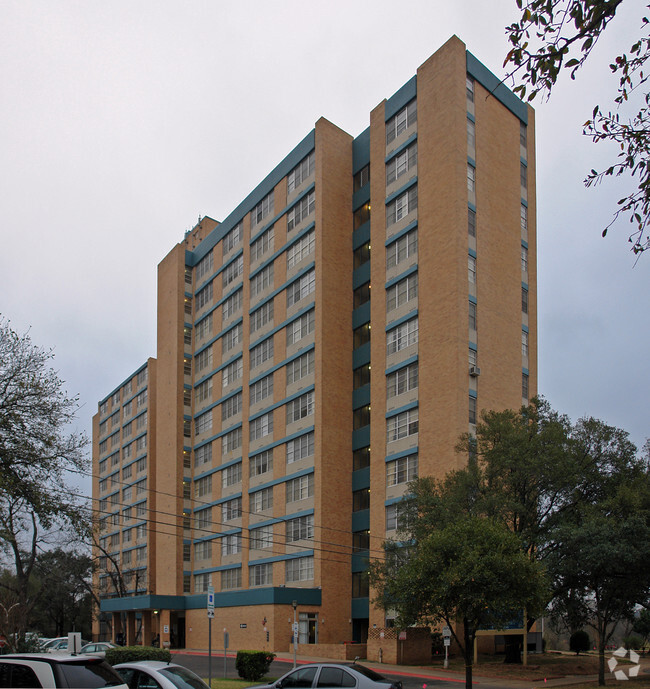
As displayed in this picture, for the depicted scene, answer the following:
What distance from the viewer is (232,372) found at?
239 ft

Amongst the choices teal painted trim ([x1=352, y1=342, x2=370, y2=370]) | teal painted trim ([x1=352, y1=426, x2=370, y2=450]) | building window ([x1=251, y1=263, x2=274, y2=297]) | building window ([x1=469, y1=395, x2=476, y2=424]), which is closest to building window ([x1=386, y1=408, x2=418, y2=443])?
building window ([x1=469, y1=395, x2=476, y2=424])

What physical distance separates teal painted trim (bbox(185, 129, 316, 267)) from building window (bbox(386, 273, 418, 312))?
15756mm

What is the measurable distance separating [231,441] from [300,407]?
1415 centimetres

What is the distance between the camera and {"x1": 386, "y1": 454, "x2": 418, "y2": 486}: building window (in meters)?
49.0

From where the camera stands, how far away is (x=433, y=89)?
174ft

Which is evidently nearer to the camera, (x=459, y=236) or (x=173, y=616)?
(x=459, y=236)

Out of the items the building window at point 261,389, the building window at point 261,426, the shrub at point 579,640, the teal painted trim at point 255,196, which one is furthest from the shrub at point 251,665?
the teal painted trim at point 255,196

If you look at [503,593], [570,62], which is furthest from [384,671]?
[570,62]

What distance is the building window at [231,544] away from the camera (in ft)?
217

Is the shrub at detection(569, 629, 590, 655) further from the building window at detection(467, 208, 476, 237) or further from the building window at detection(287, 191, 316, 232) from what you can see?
the building window at detection(287, 191, 316, 232)

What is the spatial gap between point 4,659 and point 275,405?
51.1 meters

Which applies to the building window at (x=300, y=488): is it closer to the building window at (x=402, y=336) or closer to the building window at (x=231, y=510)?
the building window at (x=231, y=510)

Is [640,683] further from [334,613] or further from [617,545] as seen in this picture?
[334,613]

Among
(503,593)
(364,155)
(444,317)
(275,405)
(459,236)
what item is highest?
(364,155)
